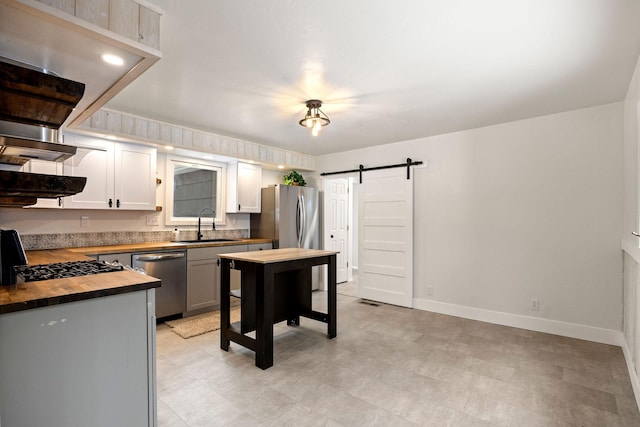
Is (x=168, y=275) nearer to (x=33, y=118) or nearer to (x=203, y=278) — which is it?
(x=203, y=278)

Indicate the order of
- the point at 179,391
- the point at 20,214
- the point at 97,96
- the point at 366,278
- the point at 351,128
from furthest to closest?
the point at 366,278, the point at 351,128, the point at 20,214, the point at 179,391, the point at 97,96

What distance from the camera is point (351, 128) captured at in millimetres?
3975

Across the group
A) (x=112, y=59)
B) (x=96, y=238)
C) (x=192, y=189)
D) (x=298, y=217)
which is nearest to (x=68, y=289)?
(x=112, y=59)

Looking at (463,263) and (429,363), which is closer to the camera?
(429,363)

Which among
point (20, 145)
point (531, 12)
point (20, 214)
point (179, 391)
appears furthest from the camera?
point (20, 214)

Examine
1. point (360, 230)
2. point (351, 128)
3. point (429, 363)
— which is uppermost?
point (351, 128)

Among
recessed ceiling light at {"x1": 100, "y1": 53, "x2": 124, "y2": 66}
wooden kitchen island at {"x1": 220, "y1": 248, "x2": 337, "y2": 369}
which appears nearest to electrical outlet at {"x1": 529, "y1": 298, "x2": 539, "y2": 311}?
wooden kitchen island at {"x1": 220, "y1": 248, "x2": 337, "y2": 369}

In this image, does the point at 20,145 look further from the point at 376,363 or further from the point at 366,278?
the point at 366,278

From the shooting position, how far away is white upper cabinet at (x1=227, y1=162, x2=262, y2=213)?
4.82 m

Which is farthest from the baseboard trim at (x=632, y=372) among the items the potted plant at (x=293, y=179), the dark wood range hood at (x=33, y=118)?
the potted plant at (x=293, y=179)

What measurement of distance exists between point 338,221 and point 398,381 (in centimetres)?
372

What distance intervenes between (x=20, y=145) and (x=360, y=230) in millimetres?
4187

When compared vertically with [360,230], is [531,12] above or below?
above

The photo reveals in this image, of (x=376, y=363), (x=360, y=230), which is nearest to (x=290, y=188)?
(x=360, y=230)
